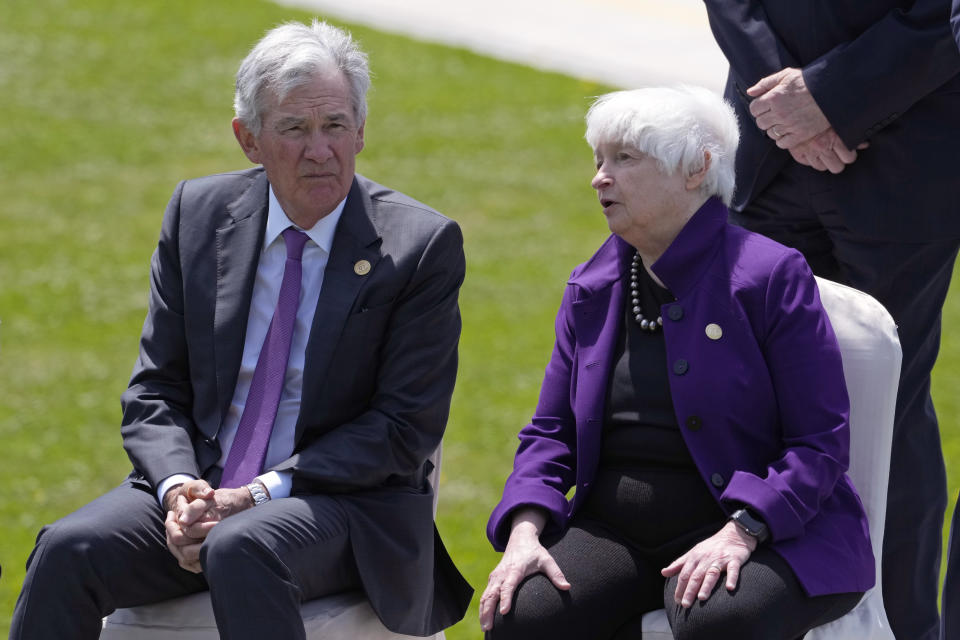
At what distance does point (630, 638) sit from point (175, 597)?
1.06m

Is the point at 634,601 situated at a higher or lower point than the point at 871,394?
lower

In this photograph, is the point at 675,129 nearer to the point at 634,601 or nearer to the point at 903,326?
the point at 903,326

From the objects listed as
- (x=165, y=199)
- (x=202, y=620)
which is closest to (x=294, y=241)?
(x=202, y=620)

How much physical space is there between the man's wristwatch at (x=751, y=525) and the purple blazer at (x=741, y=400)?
0.7 inches

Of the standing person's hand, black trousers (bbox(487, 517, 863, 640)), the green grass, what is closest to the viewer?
black trousers (bbox(487, 517, 863, 640))

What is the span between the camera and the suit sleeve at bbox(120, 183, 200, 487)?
12.4 feet

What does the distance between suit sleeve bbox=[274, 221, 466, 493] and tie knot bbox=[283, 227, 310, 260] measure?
29 centimetres

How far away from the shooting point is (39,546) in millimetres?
3496

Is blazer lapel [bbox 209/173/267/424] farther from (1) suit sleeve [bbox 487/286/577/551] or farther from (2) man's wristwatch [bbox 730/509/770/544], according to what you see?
(2) man's wristwatch [bbox 730/509/770/544]

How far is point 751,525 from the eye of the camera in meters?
3.38

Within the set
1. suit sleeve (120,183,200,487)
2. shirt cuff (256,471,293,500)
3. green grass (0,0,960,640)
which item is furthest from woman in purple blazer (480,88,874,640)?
green grass (0,0,960,640)

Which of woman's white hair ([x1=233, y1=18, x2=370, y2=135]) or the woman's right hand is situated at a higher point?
woman's white hair ([x1=233, y1=18, x2=370, y2=135])

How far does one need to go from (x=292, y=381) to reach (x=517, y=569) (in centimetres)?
75

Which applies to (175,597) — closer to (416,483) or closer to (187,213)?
(416,483)
